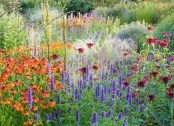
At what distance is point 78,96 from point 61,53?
2724 millimetres

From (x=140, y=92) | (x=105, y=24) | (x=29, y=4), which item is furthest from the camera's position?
(x=29, y=4)

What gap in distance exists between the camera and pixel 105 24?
980cm

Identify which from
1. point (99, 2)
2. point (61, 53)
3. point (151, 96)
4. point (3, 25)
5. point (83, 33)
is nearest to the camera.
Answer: point (151, 96)

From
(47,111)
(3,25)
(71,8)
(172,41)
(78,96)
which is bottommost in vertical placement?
(47,111)

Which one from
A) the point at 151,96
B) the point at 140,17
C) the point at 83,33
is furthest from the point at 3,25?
the point at 140,17

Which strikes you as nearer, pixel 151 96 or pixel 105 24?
pixel 151 96


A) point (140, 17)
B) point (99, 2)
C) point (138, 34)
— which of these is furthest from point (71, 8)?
point (138, 34)

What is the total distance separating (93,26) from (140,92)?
730cm

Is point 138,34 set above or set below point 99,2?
below

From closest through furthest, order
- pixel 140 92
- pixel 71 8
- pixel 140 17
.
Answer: pixel 140 92 → pixel 140 17 → pixel 71 8

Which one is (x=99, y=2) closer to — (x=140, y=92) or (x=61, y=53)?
(x=61, y=53)

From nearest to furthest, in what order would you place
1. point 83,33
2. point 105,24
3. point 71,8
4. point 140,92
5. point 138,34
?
1. point 140,92
2. point 138,34
3. point 83,33
4. point 105,24
5. point 71,8

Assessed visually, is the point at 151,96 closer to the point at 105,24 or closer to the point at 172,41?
the point at 172,41

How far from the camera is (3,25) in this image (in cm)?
572
